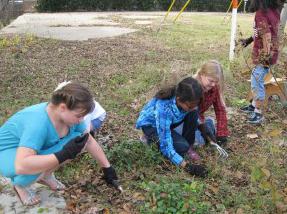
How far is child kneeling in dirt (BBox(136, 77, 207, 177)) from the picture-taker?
3.69m

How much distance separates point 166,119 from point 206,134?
621 mm

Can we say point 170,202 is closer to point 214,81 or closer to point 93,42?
point 214,81

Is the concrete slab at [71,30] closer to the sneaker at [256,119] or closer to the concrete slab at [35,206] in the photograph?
the sneaker at [256,119]

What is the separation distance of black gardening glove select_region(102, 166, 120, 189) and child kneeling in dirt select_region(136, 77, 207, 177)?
0.56 meters

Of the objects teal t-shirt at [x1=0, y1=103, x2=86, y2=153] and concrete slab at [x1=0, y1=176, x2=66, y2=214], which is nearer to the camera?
teal t-shirt at [x1=0, y1=103, x2=86, y2=153]

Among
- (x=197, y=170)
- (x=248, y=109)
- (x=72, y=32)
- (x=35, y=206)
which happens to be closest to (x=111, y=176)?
(x=35, y=206)

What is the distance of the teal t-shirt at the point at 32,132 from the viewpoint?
9.75ft

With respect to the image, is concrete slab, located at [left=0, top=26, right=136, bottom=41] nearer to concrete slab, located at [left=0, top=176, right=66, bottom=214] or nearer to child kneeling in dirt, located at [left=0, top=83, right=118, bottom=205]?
concrete slab, located at [left=0, top=176, right=66, bottom=214]

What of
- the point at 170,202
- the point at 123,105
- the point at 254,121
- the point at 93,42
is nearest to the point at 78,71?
the point at 123,105

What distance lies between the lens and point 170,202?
119 inches

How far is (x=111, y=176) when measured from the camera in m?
3.43

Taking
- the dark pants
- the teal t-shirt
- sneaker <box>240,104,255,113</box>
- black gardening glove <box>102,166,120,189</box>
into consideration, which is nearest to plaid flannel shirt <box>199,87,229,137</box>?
the dark pants

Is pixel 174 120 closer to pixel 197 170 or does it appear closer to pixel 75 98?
pixel 197 170

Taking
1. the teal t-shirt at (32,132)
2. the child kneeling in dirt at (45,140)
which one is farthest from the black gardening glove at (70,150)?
the teal t-shirt at (32,132)
